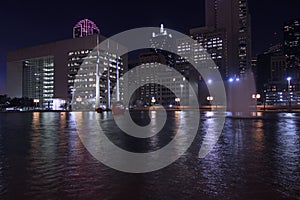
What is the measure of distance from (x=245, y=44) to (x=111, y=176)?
177 m

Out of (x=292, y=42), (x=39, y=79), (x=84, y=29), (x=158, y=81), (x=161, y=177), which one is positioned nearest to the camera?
(x=161, y=177)

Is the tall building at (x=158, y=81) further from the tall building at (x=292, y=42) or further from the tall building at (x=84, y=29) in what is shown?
the tall building at (x=292, y=42)

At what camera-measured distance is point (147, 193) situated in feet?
15.9

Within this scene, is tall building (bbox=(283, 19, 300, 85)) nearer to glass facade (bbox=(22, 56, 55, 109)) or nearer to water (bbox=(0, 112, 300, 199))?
glass facade (bbox=(22, 56, 55, 109))

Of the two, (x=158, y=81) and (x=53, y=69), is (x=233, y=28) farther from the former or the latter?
(x=53, y=69)

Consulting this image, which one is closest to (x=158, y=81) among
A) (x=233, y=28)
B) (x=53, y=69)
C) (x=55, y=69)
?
(x=233, y=28)

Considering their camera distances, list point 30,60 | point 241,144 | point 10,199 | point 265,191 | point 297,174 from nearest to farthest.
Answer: point 10,199 < point 265,191 < point 297,174 < point 241,144 < point 30,60

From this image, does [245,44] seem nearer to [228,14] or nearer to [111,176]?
[228,14]

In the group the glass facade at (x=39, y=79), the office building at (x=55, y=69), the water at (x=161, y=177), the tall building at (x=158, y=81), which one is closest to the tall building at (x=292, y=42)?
the tall building at (x=158, y=81)

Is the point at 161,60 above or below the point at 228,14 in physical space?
below

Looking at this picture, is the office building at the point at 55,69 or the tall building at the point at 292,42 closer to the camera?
the office building at the point at 55,69

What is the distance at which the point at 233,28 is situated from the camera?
15875cm

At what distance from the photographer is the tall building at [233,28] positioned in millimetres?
149288

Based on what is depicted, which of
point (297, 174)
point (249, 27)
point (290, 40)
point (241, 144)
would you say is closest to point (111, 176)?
point (297, 174)
